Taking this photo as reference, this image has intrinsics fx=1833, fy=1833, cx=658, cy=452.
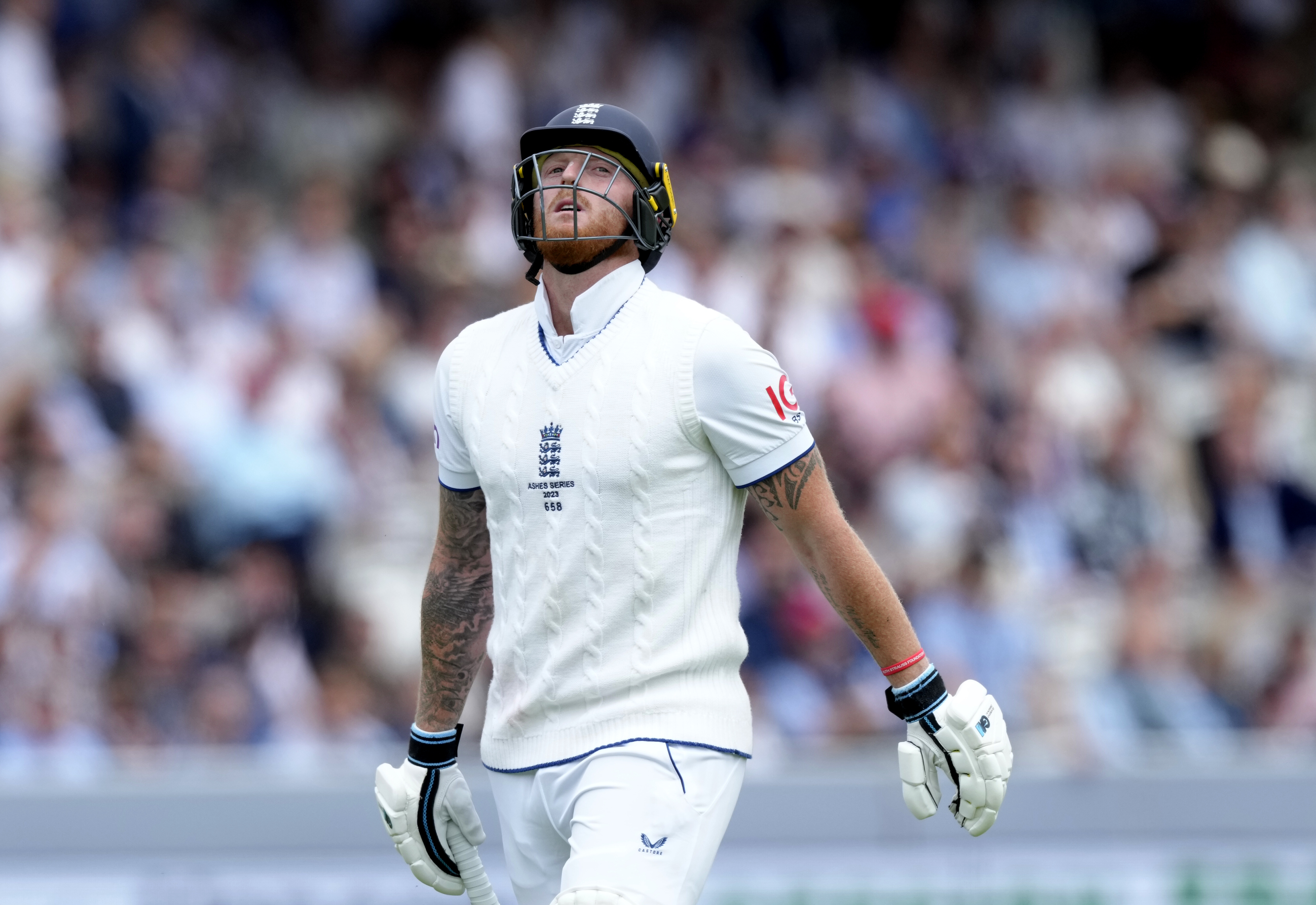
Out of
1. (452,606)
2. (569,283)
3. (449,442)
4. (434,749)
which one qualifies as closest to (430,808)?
(434,749)

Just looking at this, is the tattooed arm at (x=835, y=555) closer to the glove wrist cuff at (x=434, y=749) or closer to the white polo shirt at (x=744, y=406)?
the white polo shirt at (x=744, y=406)

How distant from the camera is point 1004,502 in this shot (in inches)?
364

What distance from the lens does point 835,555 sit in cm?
384

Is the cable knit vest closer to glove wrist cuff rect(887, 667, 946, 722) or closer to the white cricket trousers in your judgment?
the white cricket trousers

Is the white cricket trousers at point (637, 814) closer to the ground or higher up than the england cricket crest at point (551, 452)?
closer to the ground

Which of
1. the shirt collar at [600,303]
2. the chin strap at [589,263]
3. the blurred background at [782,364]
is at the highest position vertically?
the chin strap at [589,263]

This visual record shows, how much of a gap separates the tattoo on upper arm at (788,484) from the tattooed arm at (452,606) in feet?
2.46

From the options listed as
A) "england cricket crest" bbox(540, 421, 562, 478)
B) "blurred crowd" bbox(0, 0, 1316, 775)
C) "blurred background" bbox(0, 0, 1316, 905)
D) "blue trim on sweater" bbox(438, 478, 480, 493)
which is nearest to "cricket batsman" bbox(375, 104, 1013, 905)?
"england cricket crest" bbox(540, 421, 562, 478)

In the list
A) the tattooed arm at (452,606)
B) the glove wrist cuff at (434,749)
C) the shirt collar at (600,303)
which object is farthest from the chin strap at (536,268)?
the glove wrist cuff at (434,749)

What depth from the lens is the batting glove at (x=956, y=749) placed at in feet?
12.6

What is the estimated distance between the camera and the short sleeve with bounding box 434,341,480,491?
414 centimetres

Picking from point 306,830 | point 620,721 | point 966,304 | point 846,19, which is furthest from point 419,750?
point 846,19

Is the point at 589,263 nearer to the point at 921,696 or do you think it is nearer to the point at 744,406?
the point at 744,406

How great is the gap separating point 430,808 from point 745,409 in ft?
4.06
